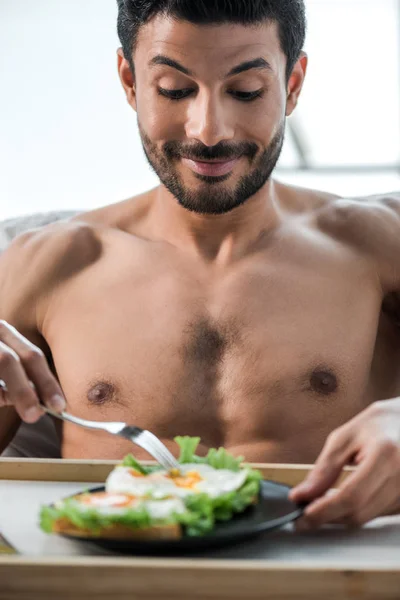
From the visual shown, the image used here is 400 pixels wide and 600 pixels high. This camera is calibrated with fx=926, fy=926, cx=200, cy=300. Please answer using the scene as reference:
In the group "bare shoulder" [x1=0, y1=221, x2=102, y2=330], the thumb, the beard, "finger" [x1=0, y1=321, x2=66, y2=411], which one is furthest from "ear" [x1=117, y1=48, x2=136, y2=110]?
the thumb

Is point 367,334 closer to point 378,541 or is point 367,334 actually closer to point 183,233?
point 183,233

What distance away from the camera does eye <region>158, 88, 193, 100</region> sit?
1.38 m

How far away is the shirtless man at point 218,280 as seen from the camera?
1.38 metres

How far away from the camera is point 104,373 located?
1.43 meters

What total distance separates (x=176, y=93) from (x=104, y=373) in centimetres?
44

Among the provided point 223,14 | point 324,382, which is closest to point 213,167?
point 223,14

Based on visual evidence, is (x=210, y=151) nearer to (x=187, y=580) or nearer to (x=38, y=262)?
(x=38, y=262)

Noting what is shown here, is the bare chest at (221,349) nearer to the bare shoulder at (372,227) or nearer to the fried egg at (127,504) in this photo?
the bare shoulder at (372,227)

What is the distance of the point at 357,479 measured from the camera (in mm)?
881

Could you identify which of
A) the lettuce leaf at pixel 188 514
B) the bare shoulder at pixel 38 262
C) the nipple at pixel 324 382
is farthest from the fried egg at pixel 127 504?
the bare shoulder at pixel 38 262

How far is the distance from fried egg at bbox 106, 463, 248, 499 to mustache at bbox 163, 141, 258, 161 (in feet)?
1.88

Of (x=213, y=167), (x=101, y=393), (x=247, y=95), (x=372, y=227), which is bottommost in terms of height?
(x=101, y=393)

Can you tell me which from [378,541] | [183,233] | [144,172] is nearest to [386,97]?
[144,172]

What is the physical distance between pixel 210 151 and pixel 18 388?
522 mm
